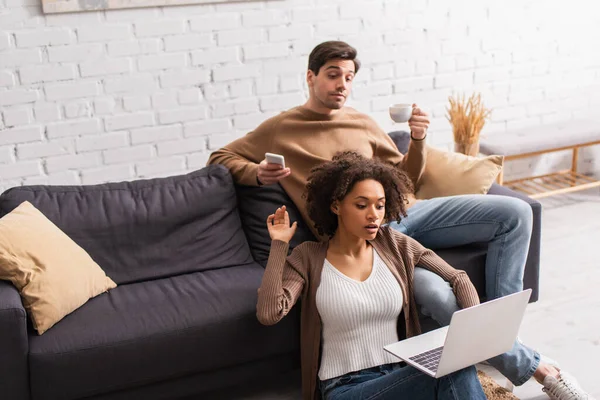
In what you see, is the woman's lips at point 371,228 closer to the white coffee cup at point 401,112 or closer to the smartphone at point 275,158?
the smartphone at point 275,158

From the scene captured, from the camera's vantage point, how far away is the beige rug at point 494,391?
2740 millimetres

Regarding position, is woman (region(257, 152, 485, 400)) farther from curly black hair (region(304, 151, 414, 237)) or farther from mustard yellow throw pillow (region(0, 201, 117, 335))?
mustard yellow throw pillow (region(0, 201, 117, 335))

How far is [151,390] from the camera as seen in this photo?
2619 mm

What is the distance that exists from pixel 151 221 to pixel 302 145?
2.09ft

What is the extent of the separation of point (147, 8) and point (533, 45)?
227 cm

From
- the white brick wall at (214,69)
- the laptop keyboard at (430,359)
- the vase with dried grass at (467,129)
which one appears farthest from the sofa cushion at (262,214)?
the vase with dried grass at (467,129)

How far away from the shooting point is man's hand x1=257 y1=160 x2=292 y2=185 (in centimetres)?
288

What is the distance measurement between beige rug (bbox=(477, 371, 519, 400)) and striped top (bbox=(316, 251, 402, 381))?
19.9 inches

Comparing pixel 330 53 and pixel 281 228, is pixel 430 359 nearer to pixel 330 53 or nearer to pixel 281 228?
pixel 281 228

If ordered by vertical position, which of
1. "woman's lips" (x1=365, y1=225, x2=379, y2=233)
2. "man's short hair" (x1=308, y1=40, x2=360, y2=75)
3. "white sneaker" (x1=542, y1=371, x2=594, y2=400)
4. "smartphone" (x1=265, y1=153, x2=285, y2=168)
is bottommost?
"white sneaker" (x1=542, y1=371, x2=594, y2=400)

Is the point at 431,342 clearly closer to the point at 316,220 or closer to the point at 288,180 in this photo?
the point at 316,220

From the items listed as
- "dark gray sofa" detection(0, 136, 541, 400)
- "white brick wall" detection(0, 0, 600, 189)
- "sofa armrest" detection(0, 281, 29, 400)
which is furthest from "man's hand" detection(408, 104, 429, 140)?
"sofa armrest" detection(0, 281, 29, 400)

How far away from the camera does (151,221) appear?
3.01 m

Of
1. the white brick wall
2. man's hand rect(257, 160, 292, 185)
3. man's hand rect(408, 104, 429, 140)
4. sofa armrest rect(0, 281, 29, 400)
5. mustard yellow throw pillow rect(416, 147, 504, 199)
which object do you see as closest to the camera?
sofa armrest rect(0, 281, 29, 400)
